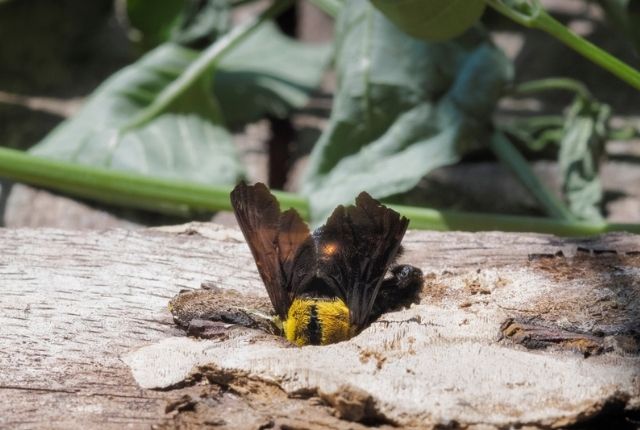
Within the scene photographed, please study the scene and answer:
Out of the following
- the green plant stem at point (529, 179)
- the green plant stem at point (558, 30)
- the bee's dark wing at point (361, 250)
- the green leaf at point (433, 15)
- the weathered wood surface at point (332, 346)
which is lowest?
the weathered wood surface at point (332, 346)

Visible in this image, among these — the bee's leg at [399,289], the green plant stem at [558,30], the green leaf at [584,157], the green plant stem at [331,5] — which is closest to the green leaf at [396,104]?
the green plant stem at [331,5]

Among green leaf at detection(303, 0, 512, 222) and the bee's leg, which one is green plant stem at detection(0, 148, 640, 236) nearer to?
green leaf at detection(303, 0, 512, 222)

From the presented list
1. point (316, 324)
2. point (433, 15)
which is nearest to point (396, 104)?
point (433, 15)

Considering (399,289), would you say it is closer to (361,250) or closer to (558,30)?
(361,250)

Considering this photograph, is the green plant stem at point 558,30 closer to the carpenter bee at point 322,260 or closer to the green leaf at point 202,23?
the carpenter bee at point 322,260

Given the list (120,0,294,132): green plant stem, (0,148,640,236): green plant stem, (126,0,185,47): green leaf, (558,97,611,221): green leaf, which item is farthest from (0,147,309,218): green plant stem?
(126,0,185,47): green leaf

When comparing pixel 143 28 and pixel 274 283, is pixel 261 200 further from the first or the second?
pixel 143 28
